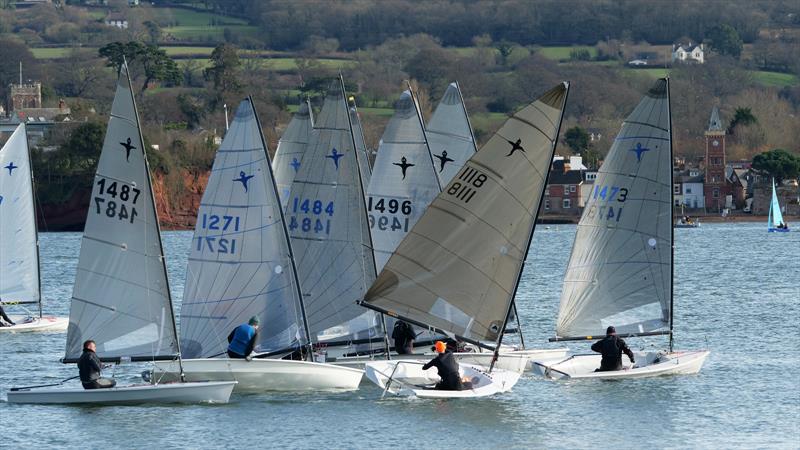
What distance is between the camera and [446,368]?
95.7 ft

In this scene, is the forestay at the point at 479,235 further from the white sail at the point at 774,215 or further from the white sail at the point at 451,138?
the white sail at the point at 774,215

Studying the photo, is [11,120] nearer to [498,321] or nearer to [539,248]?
[539,248]

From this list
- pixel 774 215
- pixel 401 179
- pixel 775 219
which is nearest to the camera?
pixel 401 179

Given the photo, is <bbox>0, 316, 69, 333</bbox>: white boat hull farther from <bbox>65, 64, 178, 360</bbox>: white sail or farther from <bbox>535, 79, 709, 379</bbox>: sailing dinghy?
<bbox>535, 79, 709, 379</bbox>: sailing dinghy

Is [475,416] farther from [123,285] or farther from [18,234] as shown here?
[18,234]

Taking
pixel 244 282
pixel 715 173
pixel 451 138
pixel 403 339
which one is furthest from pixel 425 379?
pixel 715 173

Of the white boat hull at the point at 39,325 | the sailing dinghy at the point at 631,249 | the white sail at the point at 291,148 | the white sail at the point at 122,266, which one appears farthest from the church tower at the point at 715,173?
the white sail at the point at 122,266

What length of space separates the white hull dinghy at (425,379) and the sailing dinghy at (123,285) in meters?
2.81

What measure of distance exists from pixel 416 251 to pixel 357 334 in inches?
145

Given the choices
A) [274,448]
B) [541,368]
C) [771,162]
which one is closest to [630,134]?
[541,368]

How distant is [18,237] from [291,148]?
8.62 metres

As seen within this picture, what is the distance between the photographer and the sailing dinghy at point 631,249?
33.4m

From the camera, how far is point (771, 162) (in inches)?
6319

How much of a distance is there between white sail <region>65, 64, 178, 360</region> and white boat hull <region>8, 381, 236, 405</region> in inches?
32.0
